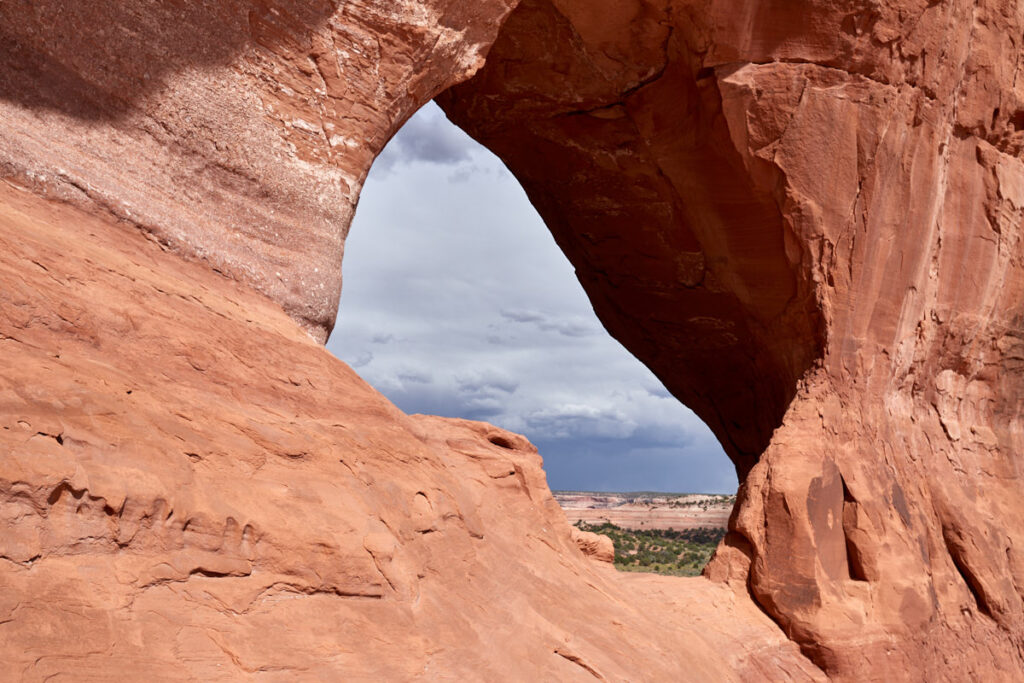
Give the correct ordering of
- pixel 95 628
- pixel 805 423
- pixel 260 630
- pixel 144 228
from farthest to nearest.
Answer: pixel 805 423 → pixel 144 228 → pixel 260 630 → pixel 95 628

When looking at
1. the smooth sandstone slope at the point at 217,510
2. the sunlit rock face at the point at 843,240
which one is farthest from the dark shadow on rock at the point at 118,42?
the sunlit rock face at the point at 843,240

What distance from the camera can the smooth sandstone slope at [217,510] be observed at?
2828mm

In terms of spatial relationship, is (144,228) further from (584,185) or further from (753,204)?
(584,185)

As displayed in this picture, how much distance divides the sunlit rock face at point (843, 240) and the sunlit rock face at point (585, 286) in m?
0.03

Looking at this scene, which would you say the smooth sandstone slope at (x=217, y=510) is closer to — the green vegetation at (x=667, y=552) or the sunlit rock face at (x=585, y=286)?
the sunlit rock face at (x=585, y=286)

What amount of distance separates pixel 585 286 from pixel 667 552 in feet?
48.6

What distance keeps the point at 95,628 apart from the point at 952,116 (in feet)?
27.3

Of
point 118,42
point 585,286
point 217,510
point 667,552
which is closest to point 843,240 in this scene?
point 585,286

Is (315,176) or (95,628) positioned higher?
(315,176)

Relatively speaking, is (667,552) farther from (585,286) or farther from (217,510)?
(217,510)

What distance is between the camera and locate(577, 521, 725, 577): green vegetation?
1962cm

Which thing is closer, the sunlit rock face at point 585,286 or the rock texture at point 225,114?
the sunlit rock face at point 585,286

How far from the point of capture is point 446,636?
13.0ft

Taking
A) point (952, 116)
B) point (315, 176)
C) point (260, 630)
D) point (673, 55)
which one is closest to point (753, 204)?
point (673, 55)
